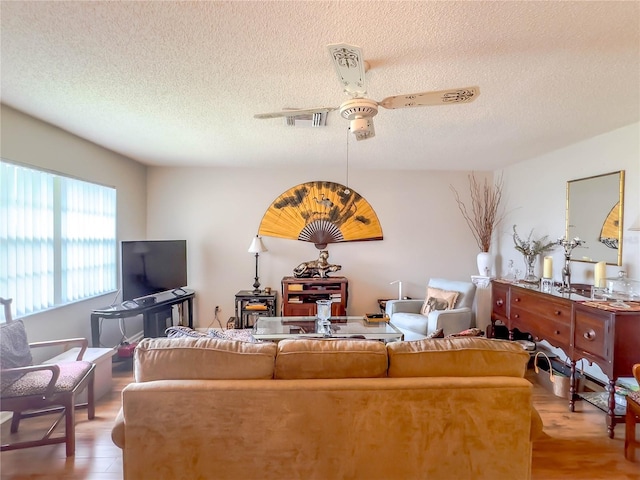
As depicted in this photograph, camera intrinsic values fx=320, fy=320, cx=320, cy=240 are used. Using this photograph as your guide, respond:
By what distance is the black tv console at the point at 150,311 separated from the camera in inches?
125

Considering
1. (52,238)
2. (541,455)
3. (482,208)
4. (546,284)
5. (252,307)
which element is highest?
(482,208)

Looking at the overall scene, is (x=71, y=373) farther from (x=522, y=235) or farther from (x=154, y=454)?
(x=522, y=235)

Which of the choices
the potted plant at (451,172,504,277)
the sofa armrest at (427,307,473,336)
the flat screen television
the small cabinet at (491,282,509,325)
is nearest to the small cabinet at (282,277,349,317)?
the sofa armrest at (427,307,473,336)

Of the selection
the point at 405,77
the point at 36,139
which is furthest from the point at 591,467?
the point at 36,139

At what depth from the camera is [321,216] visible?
15.3 feet

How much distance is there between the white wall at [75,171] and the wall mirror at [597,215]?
500cm

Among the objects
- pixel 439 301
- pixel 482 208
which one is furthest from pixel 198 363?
pixel 482 208

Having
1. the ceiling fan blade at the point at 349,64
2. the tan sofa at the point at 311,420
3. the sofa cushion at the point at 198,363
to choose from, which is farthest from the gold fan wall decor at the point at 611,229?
the sofa cushion at the point at 198,363

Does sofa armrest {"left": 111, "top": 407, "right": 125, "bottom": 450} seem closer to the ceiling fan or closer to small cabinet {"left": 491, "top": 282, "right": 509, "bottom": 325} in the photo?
the ceiling fan

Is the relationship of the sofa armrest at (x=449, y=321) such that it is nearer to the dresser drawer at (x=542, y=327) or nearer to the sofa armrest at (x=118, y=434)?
the dresser drawer at (x=542, y=327)

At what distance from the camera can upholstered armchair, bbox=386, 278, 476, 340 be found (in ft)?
11.0

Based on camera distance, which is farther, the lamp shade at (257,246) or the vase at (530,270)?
the lamp shade at (257,246)

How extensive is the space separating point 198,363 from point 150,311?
2331 mm

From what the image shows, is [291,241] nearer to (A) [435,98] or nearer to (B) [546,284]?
(B) [546,284]
